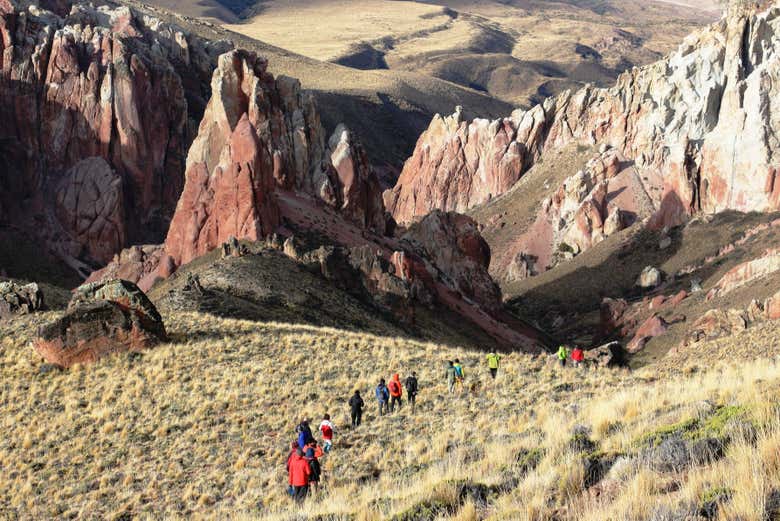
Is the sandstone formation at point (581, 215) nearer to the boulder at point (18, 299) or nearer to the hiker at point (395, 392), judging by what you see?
the boulder at point (18, 299)

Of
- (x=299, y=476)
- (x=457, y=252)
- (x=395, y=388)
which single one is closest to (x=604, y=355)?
(x=395, y=388)

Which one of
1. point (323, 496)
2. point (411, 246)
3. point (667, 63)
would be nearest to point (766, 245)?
point (411, 246)

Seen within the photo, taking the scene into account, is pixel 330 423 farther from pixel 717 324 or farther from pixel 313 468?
pixel 717 324

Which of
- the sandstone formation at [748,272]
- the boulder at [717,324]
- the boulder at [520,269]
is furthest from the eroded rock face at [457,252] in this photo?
the boulder at [520,269]

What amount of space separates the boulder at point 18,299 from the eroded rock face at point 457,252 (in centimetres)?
4072

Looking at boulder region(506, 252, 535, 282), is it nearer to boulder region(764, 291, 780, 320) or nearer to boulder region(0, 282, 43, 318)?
boulder region(764, 291, 780, 320)

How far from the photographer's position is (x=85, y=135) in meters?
102

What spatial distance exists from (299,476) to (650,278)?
82.2 metres

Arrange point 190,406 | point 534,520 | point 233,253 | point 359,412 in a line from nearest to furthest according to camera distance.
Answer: point 534,520 < point 359,412 < point 190,406 < point 233,253

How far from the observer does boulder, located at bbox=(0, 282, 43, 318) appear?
147 feet

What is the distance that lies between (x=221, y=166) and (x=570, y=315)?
4287cm

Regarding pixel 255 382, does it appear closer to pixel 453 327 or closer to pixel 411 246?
pixel 453 327

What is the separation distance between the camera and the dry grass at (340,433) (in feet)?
41.2

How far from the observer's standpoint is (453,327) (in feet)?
221
